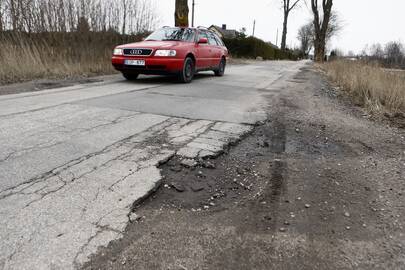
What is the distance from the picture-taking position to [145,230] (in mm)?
2088

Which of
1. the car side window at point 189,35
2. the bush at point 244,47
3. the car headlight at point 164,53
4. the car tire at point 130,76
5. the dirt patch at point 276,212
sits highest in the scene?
the bush at point 244,47

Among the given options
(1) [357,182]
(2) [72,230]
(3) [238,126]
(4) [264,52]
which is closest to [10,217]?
(2) [72,230]

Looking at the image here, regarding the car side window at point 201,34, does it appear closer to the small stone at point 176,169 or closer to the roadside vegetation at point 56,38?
the roadside vegetation at point 56,38

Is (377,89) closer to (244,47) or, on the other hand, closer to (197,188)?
(197,188)

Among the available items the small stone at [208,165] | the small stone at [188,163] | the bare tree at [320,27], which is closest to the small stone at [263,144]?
the small stone at [208,165]

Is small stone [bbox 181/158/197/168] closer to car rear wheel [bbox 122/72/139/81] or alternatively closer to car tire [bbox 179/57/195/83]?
car tire [bbox 179/57/195/83]

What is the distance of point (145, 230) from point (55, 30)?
1056 cm

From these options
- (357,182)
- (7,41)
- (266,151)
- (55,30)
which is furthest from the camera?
(55,30)

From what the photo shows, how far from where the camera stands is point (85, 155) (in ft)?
10.4

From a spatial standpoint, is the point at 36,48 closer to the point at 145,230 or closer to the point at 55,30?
the point at 55,30

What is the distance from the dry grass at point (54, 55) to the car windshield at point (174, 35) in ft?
7.46

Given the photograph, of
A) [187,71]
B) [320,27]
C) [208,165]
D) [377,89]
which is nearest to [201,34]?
[187,71]

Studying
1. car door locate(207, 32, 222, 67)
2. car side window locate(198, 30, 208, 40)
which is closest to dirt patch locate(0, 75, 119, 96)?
car side window locate(198, 30, 208, 40)

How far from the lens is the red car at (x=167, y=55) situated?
836cm
